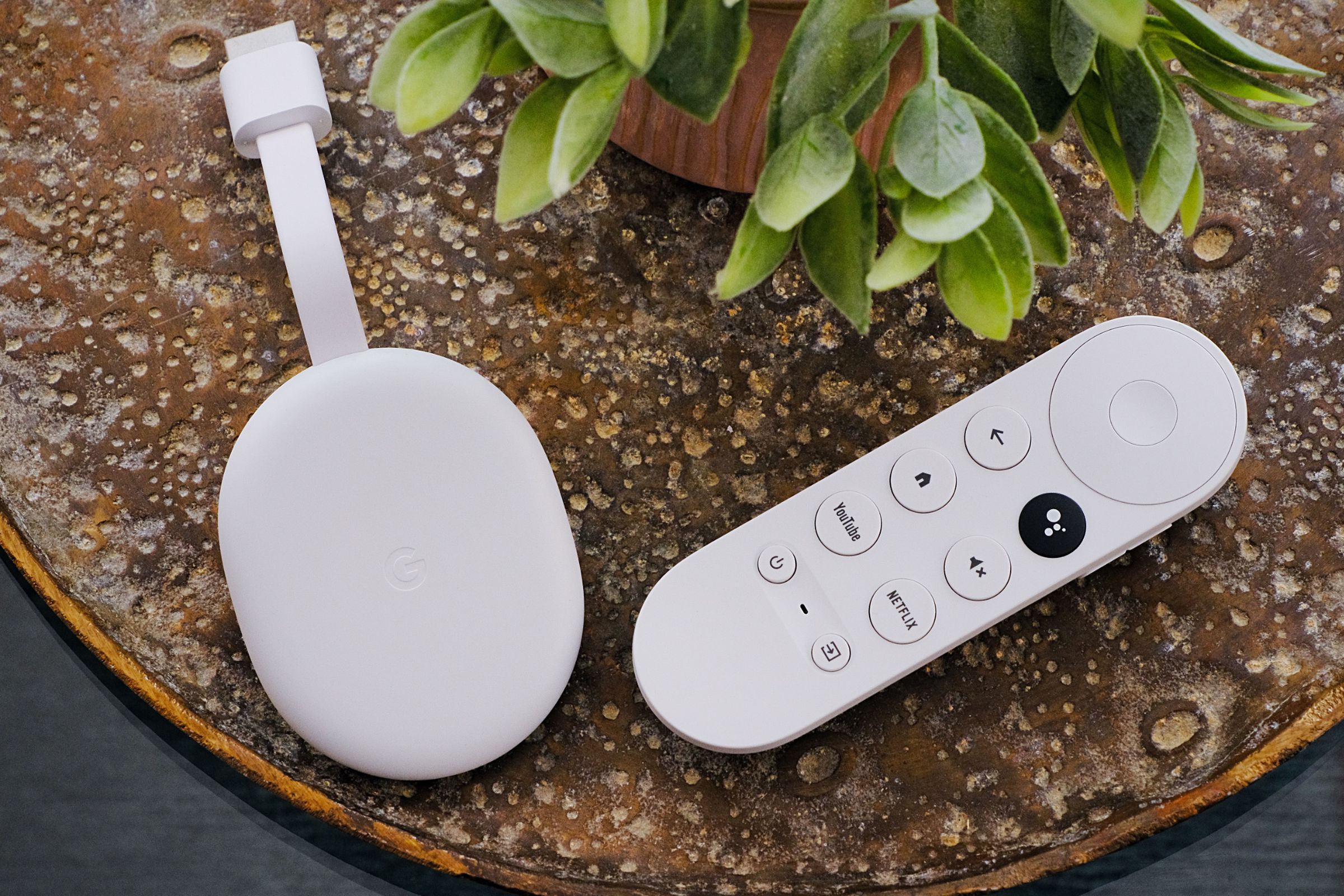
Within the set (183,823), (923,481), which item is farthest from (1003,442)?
(183,823)

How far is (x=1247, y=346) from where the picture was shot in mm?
378

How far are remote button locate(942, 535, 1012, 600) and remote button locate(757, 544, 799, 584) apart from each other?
2.3 inches

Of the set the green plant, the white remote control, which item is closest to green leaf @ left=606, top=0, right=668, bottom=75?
the green plant

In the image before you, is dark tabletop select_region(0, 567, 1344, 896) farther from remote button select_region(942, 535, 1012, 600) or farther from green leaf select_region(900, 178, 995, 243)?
green leaf select_region(900, 178, 995, 243)

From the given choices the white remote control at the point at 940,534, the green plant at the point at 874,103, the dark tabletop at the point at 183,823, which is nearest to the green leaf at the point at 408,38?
the green plant at the point at 874,103

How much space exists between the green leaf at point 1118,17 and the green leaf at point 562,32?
10 cm

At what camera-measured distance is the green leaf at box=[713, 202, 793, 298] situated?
0.22 m

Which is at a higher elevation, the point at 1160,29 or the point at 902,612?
the point at 1160,29

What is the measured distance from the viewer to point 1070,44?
23 cm

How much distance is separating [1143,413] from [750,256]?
211mm

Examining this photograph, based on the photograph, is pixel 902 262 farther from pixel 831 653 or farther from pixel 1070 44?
pixel 831 653

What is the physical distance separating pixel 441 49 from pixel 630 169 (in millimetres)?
181

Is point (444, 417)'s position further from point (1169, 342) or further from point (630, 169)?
point (1169, 342)

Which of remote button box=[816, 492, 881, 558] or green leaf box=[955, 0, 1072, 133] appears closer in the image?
green leaf box=[955, 0, 1072, 133]
